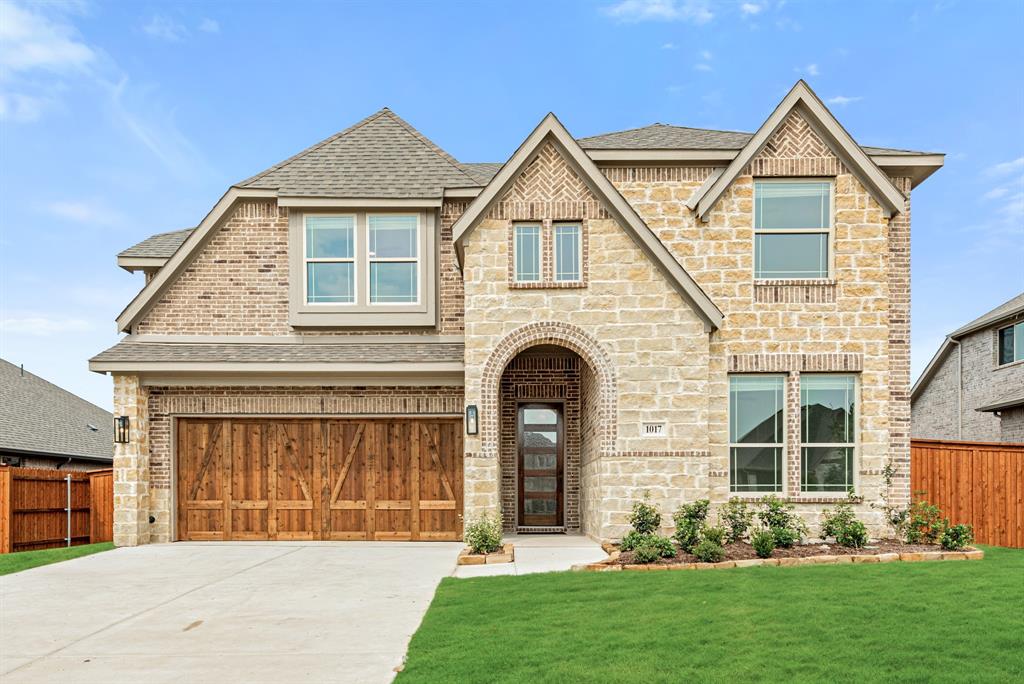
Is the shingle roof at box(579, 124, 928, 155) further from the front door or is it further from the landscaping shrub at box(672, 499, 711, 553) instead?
the landscaping shrub at box(672, 499, 711, 553)

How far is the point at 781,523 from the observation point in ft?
40.9

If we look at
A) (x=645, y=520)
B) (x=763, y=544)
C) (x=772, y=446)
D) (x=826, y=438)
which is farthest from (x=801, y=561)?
(x=826, y=438)

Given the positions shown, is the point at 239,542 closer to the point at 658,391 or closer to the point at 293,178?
the point at 293,178

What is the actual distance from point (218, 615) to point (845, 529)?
30.4ft

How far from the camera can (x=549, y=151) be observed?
13531 millimetres

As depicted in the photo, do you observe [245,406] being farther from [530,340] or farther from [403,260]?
[530,340]

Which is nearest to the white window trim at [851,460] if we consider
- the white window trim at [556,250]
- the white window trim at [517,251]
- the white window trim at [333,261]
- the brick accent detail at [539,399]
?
the brick accent detail at [539,399]

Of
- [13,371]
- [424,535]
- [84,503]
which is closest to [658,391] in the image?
[424,535]

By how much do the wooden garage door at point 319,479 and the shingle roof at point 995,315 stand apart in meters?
17.4

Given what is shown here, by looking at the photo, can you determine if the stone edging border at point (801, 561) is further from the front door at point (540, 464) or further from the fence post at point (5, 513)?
the fence post at point (5, 513)

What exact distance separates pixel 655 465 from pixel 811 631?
18.7 ft

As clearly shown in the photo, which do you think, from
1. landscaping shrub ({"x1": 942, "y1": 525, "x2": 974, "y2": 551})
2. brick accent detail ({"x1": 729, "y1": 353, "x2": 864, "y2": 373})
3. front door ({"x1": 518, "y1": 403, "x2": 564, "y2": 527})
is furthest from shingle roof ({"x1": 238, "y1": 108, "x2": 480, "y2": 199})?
landscaping shrub ({"x1": 942, "y1": 525, "x2": 974, "y2": 551})

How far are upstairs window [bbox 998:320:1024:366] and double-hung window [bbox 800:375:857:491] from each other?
1212 cm

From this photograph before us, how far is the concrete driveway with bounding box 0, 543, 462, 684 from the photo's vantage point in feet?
22.5
